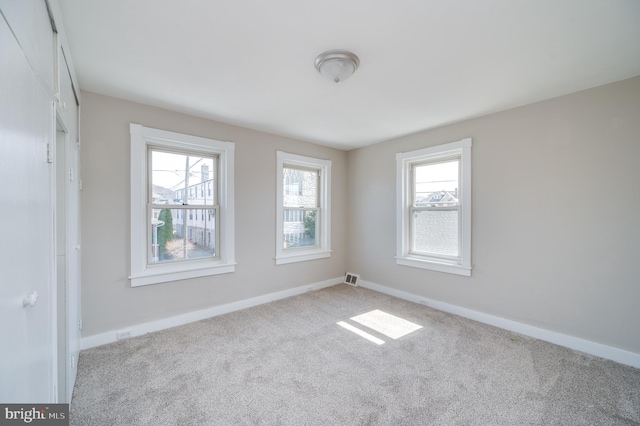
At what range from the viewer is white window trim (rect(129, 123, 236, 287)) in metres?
2.86

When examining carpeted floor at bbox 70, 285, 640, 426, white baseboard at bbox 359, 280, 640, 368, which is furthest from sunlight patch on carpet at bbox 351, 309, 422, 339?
white baseboard at bbox 359, 280, 640, 368

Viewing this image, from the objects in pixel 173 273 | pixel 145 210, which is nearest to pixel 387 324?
pixel 173 273

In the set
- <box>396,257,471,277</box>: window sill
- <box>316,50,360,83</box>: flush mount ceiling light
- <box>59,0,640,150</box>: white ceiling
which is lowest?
<box>396,257,471,277</box>: window sill

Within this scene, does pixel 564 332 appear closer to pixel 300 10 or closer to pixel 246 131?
pixel 300 10

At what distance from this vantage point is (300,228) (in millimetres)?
4570

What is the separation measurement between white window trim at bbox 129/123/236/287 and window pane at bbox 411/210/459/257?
2699mm

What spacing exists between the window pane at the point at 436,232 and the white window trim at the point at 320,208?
1.47 meters

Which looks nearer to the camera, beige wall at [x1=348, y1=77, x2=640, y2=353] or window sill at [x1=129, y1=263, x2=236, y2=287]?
beige wall at [x1=348, y1=77, x2=640, y2=353]

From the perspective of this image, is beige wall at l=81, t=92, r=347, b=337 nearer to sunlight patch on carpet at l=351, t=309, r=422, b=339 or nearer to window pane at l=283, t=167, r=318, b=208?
window pane at l=283, t=167, r=318, b=208

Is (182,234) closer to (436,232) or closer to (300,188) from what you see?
(300,188)

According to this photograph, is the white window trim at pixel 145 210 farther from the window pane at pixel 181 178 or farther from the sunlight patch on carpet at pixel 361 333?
the sunlight patch on carpet at pixel 361 333

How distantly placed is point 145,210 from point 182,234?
1.70 feet

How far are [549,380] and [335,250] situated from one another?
3.21 metres

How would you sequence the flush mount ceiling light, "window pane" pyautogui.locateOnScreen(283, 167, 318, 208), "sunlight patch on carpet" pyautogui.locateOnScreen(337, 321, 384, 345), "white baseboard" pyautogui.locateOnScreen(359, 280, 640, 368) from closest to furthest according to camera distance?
the flush mount ceiling light → "white baseboard" pyautogui.locateOnScreen(359, 280, 640, 368) → "sunlight patch on carpet" pyautogui.locateOnScreen(337, 321, 384, 345) → "window pane" pyautogui.locateOnScreen(283, 167, 318, 208)
